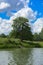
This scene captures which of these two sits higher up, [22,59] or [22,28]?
[22,28]

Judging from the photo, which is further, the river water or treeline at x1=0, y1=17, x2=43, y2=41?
treeline at x1=0, y1=17, x2=43, y2=41

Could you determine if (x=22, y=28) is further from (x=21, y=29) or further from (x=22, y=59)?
(x=22, y=59)

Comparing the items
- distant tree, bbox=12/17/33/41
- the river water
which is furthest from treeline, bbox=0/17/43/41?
the river water

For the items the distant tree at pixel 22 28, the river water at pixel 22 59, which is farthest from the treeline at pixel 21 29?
the river water at pixel 22 59

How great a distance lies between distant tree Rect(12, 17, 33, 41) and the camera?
125 metres

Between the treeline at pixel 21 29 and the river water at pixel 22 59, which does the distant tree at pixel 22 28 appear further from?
the river water at pixel 22 59

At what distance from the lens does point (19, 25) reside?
4953 inches

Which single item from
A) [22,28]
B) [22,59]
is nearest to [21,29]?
[22,28]

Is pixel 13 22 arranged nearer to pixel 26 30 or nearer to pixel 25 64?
pixel 26 30

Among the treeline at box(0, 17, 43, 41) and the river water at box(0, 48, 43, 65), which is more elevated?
the treeline at box(0, 17, 43, 41)

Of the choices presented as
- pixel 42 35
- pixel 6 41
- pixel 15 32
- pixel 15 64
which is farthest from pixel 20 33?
pixel 15 64

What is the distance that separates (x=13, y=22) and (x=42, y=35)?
4814 cm

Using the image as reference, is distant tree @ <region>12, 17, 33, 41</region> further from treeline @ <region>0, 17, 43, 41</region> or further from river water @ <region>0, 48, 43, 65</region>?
river water @ <region>0, 48, 43, 65</region>

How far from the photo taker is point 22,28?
5007 inches
